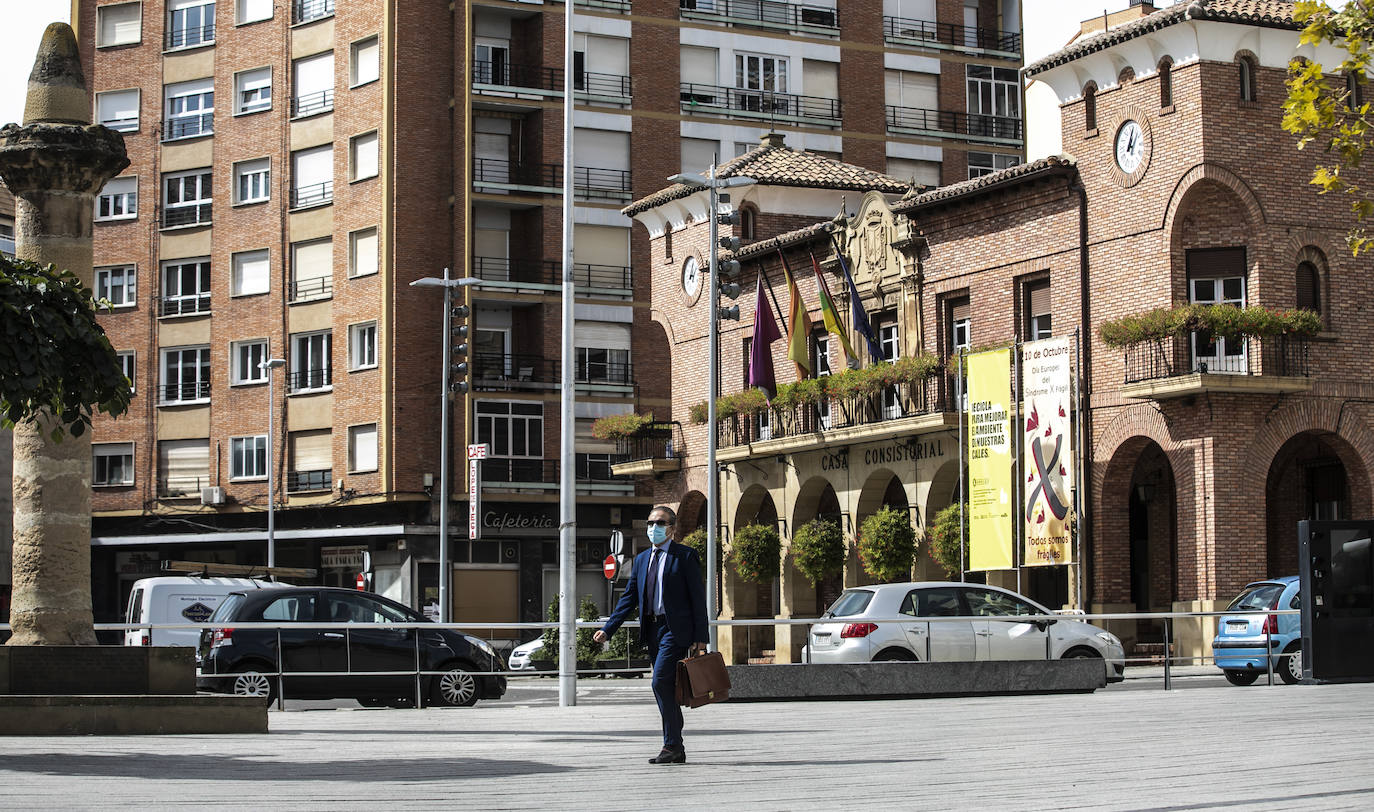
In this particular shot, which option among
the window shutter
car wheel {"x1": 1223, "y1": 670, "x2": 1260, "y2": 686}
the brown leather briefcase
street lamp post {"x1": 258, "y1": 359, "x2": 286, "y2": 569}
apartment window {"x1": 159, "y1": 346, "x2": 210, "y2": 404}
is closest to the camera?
the brown leather briefcase

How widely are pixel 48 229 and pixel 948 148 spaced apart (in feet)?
160

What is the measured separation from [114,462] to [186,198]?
9.23 m

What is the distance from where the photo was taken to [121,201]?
6450cm

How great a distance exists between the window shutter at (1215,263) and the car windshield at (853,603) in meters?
A: 11.5

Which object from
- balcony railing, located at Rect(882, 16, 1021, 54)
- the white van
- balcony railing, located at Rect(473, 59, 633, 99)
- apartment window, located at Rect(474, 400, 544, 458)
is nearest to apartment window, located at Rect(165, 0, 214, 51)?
balcony railing, located at Rect(473, 59, 633, 99)

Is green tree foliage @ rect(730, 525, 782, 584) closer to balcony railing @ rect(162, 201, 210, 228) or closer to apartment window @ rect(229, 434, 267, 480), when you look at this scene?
apartment window @ rect(229, 434, 267, 480)

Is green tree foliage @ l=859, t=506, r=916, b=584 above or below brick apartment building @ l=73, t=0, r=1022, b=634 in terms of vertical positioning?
below

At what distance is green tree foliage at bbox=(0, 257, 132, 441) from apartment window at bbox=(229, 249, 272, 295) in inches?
1873

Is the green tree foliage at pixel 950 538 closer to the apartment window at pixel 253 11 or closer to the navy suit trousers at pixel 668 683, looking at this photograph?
the navy suit trousers at pixel 668 683

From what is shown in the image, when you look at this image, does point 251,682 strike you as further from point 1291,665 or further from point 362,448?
point 362,448

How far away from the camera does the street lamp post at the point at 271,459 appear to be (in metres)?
56.0

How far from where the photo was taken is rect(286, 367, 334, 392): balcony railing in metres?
59.8

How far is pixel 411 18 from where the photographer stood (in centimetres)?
5866

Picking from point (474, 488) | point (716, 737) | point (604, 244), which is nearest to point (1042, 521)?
point (474, 488)
